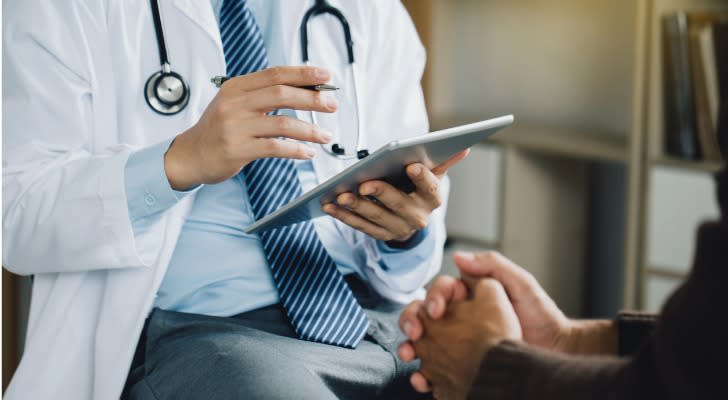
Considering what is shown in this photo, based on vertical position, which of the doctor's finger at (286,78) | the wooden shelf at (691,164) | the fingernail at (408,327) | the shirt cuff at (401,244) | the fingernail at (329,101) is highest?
the doctor's finger at (286,78)

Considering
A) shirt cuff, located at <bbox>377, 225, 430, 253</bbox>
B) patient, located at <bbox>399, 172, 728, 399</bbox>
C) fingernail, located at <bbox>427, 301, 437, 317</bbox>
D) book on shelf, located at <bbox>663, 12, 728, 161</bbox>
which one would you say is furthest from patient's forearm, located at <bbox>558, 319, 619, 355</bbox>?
book on shelf, located at <bbox>663, 12, 728, 161</bbox>

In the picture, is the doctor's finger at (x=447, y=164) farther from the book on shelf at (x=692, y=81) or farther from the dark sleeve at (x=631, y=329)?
the book on shelf at (x=692, y=81)

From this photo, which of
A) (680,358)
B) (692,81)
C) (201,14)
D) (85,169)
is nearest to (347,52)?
(201,14)

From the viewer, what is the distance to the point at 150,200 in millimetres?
1208

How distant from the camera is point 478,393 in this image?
917 millimetres

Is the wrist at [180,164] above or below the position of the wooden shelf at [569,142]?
above

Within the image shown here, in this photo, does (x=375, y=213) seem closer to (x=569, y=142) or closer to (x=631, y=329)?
(x=631, y=329)

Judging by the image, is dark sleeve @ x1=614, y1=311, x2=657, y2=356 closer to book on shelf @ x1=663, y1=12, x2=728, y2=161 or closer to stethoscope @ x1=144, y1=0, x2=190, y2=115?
stethoscope @ x1=144, y1=0, x2=190, y2=115

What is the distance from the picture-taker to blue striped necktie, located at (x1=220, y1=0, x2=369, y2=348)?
126cm

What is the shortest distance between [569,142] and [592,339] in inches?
55.2

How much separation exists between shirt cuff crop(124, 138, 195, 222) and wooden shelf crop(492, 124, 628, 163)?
1.37m

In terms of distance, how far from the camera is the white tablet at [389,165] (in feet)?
3.41

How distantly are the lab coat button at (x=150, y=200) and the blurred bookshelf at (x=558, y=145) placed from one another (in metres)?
1.34

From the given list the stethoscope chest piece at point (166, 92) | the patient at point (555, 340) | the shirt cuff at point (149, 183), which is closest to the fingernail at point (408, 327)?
the patient at point (555, 340)
